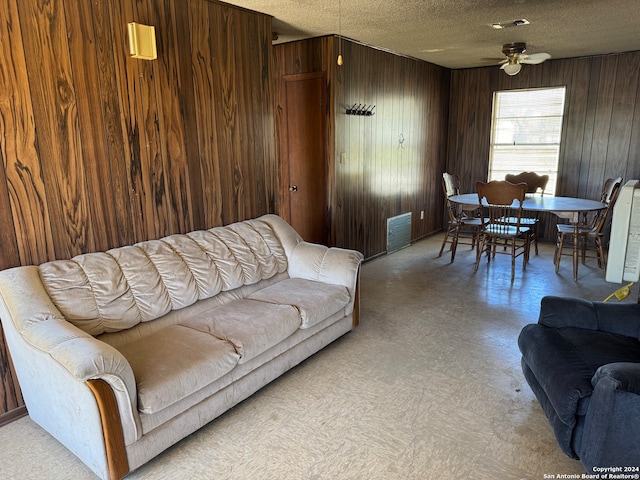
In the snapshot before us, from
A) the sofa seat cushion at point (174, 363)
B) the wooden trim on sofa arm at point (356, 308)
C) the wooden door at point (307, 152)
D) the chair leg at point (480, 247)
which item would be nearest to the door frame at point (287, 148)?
the wooden door at point (307, 152)

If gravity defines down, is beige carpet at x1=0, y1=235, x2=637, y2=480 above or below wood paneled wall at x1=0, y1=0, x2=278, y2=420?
below

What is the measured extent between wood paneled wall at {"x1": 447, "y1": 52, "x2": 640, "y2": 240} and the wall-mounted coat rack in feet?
7.49

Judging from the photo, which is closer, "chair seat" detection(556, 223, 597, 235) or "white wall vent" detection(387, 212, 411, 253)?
"chair seat" detection(556, 223, 597, 235)

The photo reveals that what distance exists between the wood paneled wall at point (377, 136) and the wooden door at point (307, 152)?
11 cm

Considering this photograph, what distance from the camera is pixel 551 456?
Result: 6.40 feet

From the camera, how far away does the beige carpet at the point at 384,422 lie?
1.91 metres

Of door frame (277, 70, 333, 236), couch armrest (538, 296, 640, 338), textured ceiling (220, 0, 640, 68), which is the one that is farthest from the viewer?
door frame (277, 70, 333, 236)

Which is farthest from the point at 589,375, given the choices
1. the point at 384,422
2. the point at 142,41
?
the point at 142,41

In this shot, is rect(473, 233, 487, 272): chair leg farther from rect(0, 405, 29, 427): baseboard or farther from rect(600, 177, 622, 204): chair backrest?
rect(0, 405, 29, 427): baseboard

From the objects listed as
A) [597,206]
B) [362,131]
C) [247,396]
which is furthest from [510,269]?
[247,396]

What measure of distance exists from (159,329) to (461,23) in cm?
352

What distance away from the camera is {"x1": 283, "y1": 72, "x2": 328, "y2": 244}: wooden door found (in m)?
4.43

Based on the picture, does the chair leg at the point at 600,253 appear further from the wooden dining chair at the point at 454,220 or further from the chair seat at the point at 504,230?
the wooden dining chair at the point at 454,220

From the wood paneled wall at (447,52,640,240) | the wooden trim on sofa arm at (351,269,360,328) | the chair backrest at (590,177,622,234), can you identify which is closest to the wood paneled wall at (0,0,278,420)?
the wooden trim on sofa arm at (351,269,360,328)
